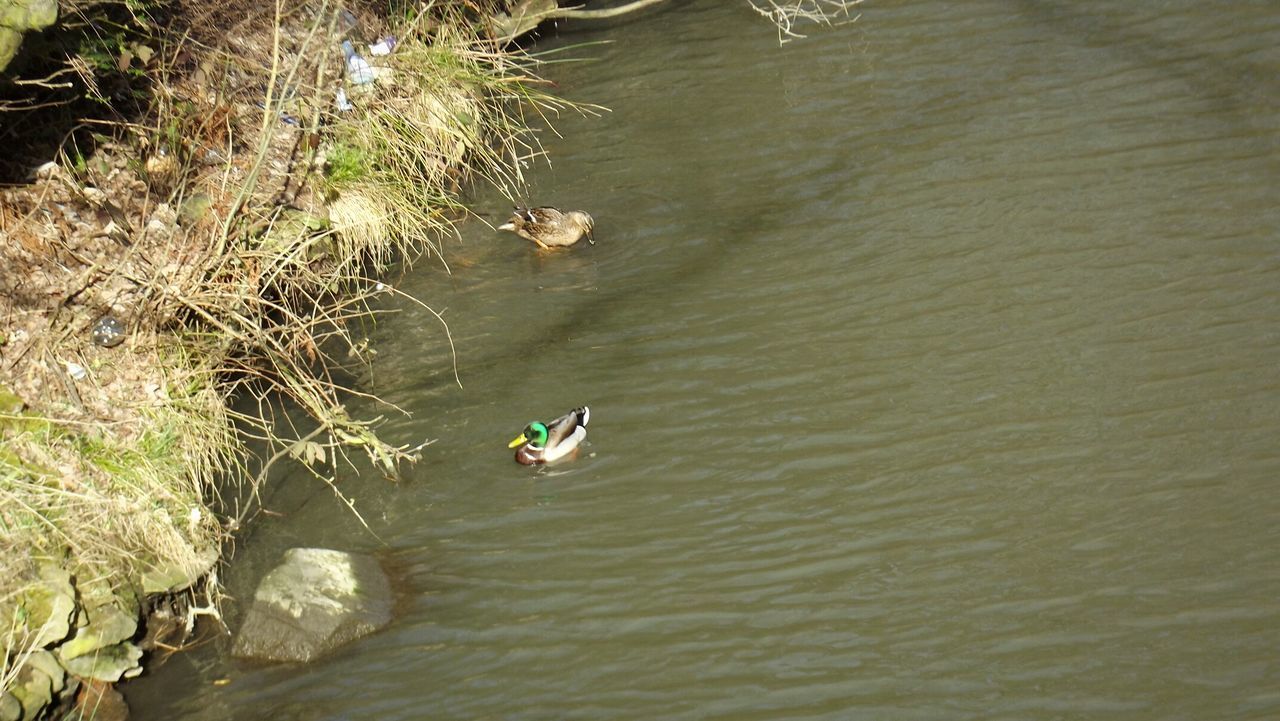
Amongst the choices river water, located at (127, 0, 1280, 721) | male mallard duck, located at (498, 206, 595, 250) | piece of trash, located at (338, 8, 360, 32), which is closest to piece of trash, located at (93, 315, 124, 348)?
river water, located at (127, 0, 1280, 721)

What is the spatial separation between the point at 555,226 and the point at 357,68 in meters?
2.45

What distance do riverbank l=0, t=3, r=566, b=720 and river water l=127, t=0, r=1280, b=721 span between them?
397mm

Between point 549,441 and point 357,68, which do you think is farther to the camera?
point 357,68

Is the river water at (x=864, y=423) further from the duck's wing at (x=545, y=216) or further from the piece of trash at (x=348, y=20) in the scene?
the piece of trash at (x=348, y=20)

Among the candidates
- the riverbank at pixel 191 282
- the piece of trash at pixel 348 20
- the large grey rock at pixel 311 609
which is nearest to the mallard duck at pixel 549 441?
the riverbank at pixel 191 282

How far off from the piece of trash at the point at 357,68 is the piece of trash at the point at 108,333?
349 cm

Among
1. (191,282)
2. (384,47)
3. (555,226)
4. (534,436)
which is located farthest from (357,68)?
(534,436)

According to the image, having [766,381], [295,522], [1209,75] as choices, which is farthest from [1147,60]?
[295,522]

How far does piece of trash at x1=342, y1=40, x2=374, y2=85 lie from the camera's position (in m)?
10.3

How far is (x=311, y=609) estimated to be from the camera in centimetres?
617

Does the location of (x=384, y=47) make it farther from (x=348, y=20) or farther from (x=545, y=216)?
(x=545, y=216)

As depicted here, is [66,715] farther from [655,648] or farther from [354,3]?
[354,3]

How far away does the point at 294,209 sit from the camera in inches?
364

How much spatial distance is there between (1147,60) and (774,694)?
25.5 ft
